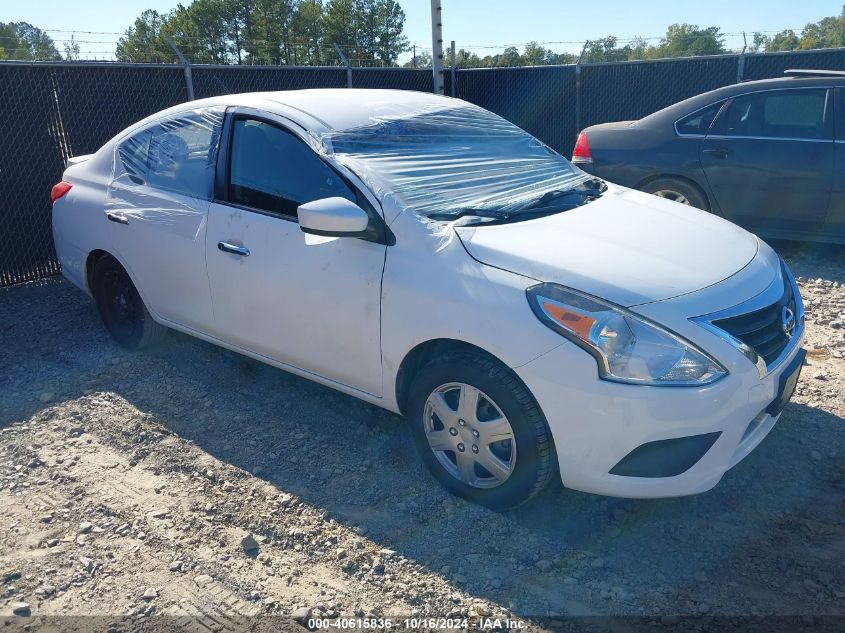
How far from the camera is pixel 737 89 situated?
22.5 ft

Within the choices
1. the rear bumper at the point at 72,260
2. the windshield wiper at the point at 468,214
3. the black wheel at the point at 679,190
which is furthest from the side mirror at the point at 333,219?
the black wheel at the point at 679,190

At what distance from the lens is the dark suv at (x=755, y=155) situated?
6.42 metres

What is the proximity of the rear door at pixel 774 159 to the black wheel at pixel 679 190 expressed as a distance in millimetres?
162

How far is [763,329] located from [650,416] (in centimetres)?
73

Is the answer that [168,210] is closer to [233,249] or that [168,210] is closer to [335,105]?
[233,249]

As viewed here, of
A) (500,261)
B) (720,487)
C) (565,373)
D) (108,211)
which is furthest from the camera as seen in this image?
(108,211)

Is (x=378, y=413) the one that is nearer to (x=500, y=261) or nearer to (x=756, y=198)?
(x=500, y=261)

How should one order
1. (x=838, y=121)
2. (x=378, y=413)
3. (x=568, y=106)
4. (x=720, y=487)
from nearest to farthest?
(x=720, y=487)
(x=378, y=413)
(x=838, y=121)
(x=568, y=106)

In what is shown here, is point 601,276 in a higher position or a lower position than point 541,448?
higher

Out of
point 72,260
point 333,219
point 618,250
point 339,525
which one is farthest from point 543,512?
point 72,260

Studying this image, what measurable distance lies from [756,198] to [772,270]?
3.60m

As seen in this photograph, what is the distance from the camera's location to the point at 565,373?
277cm

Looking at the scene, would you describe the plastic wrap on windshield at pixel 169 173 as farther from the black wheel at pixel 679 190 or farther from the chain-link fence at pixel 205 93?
the black wheel at pixel 679 190

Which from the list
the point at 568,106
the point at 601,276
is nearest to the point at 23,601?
the point at 601,276
